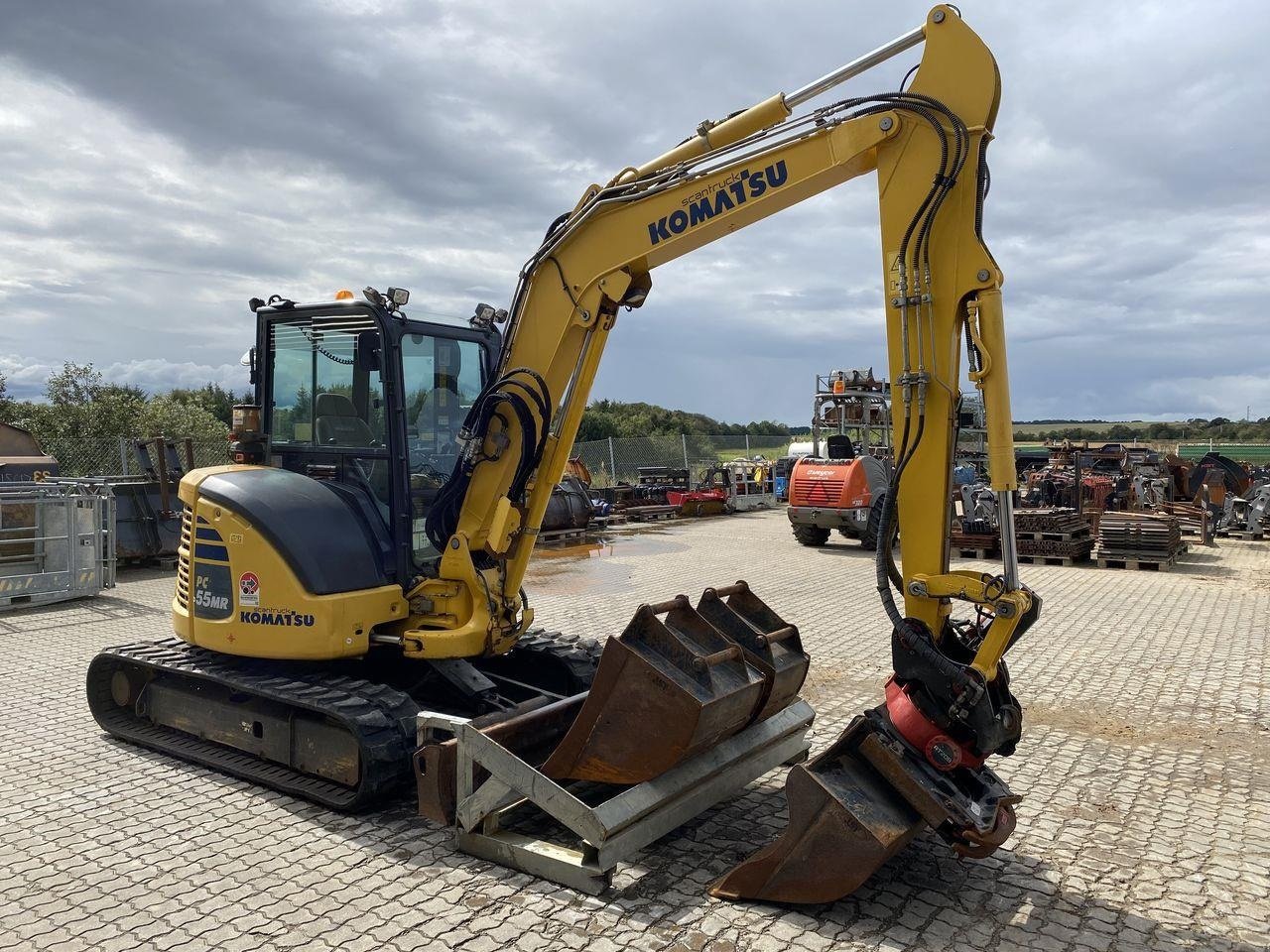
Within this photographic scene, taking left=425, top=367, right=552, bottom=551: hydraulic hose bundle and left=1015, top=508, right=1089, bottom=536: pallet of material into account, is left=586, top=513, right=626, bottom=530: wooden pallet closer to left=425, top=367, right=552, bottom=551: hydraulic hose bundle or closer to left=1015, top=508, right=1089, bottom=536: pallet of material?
left=1015, top=508, right=1089, bottom=536: pallet of material

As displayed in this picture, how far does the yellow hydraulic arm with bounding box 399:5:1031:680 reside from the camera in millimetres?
4117

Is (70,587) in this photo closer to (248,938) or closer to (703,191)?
(248,938)

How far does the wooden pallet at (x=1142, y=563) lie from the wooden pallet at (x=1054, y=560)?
517 millimetres

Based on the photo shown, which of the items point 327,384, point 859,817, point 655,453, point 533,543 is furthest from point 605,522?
point 859,817

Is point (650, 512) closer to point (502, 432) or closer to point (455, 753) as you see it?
point (502, 432)

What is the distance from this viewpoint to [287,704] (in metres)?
5.40

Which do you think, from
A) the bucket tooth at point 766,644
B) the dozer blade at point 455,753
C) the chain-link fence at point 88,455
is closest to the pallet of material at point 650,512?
the chain-link fence at point 88,455

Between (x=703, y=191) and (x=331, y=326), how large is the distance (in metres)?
2.60

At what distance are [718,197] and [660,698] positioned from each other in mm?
2603

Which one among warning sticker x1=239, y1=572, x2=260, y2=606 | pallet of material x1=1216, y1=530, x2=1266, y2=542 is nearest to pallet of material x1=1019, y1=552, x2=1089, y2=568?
pallet of material x1=1216, y1=530, x2=1266, y2=542

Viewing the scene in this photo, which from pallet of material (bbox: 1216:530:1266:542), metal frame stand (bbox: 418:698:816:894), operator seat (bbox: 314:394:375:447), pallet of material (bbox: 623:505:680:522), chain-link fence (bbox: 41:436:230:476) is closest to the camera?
metal frame stand (bbox: 418:698:816:894)

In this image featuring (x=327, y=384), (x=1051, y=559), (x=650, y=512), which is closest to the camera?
(x=327, y=384)

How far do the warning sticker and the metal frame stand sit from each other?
1.46m

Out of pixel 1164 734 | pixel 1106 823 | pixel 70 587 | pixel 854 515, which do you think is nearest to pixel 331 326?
pixel 1106 823
